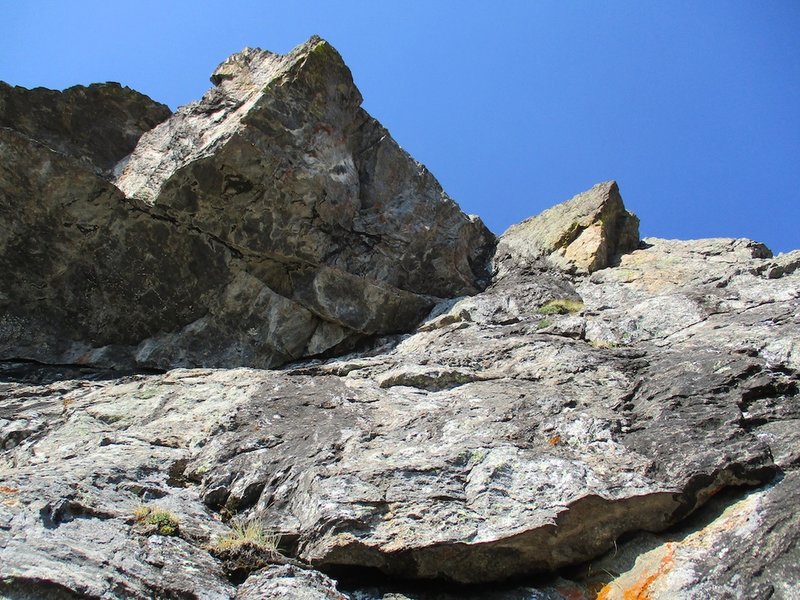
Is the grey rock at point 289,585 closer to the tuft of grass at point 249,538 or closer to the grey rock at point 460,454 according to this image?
the grey rock at point 460,454

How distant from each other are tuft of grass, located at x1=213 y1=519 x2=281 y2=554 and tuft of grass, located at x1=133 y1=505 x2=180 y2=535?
0.53m

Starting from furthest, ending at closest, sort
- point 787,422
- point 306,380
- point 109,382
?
1. point 109,382
2. point 306,380
3. point 787,422

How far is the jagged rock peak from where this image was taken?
1762cm

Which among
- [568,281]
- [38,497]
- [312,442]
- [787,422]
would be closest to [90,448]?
[38,497]

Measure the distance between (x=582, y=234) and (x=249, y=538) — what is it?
1346 cm

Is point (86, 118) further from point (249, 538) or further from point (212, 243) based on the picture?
point (249, 538)

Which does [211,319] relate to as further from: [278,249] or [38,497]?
[38,497]

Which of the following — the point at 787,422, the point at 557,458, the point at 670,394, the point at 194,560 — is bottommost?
the point at 194,560

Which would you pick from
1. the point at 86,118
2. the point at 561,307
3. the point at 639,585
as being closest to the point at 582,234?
the point at 561,307

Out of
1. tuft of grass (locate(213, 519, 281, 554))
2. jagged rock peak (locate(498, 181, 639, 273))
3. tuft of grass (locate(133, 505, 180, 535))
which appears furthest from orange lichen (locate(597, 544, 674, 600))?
jagged rock peak (locate(498, 181, 639, 273))

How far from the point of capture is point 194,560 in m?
7.03

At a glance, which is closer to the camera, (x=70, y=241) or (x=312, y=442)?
(x=312, y=442)

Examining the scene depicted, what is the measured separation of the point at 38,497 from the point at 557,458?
19.5 feet

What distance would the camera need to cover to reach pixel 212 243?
16.9 metres
